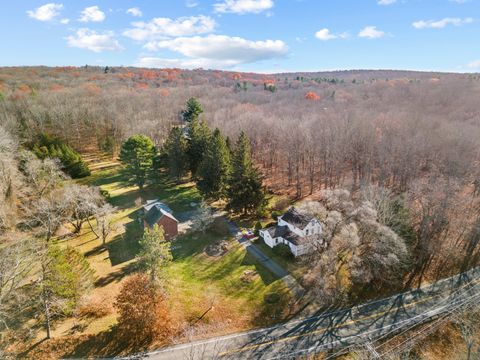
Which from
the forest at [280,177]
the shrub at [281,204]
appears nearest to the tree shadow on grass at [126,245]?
the forest at [280,177]

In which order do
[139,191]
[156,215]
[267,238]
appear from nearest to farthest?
[267,238], [156,215], [139,191]

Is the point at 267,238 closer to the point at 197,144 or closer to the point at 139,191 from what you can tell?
the point at 197,144

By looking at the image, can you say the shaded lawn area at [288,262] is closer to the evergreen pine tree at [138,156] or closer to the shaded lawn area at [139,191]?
the shaded lawn area at [139,191]

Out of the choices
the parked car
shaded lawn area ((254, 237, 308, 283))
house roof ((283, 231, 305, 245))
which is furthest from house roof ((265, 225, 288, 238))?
the parked car

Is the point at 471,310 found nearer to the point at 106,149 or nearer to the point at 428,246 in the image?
the point at 428,246

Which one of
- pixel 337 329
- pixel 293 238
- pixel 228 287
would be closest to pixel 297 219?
pixel 293 238

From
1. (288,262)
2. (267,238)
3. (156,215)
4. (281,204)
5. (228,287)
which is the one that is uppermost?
(156,215)
